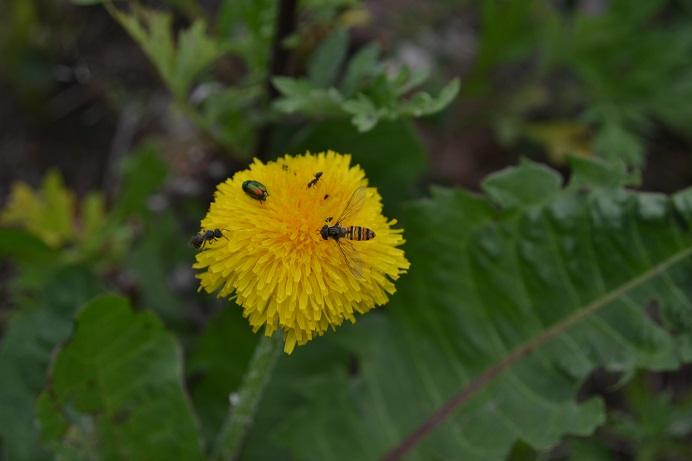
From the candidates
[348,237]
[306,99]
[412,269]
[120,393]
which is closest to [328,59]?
[306,99]

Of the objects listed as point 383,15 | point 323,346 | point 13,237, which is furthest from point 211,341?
point 383,15

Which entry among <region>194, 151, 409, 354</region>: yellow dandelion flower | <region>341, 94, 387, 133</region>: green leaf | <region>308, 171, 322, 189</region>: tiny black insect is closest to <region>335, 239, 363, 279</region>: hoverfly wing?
<region>194, 151, 409, 354</region>: yellow dandelion flower

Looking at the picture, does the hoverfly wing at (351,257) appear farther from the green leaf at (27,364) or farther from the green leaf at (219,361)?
the green leaf at (27,364)

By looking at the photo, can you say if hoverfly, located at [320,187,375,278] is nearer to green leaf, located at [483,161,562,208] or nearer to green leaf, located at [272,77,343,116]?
green leaf, located at [272,77,343,116]

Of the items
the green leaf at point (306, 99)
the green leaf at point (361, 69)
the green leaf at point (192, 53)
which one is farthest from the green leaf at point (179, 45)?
the green leaf at point (361, 69)

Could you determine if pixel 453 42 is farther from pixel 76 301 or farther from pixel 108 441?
pixel 108 441
